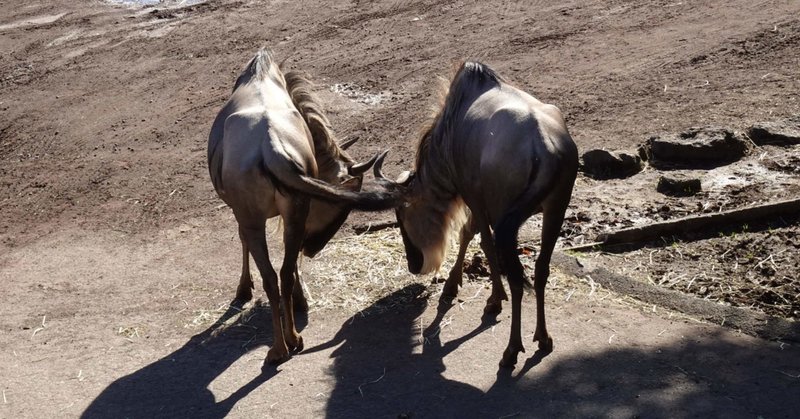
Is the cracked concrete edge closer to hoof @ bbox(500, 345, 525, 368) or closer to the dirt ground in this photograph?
the dirt ground

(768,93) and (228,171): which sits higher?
(228,171)

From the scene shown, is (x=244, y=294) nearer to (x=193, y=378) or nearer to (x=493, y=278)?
(x=193, y=378)

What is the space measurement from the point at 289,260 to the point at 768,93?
252 inches

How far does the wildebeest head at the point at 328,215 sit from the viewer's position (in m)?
6.80

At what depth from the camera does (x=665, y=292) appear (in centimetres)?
662

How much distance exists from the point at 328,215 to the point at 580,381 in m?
2.34

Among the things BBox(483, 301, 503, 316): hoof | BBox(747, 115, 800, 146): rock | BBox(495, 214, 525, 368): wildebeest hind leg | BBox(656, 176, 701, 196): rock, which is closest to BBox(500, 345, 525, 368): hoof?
BBox(495, 214, 525, 368): wildebeest hind leg

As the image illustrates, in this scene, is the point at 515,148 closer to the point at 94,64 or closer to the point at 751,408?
the point at 751,408

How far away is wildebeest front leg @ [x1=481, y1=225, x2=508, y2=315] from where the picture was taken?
21.6ft

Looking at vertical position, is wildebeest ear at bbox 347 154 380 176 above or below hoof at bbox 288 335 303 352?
above

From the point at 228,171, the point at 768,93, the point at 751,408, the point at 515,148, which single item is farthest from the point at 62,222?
the point at 768,93

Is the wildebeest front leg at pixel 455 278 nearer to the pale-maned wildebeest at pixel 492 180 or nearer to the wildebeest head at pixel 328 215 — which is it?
the pale-maned wildebeest at pixel 492 180

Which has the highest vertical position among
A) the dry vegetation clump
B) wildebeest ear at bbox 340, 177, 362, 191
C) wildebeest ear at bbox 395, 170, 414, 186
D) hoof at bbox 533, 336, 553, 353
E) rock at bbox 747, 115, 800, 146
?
wildebeest ear at bbox 340, 177, 362, 191

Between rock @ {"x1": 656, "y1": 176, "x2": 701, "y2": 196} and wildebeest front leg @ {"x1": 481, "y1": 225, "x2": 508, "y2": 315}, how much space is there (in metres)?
2.37
